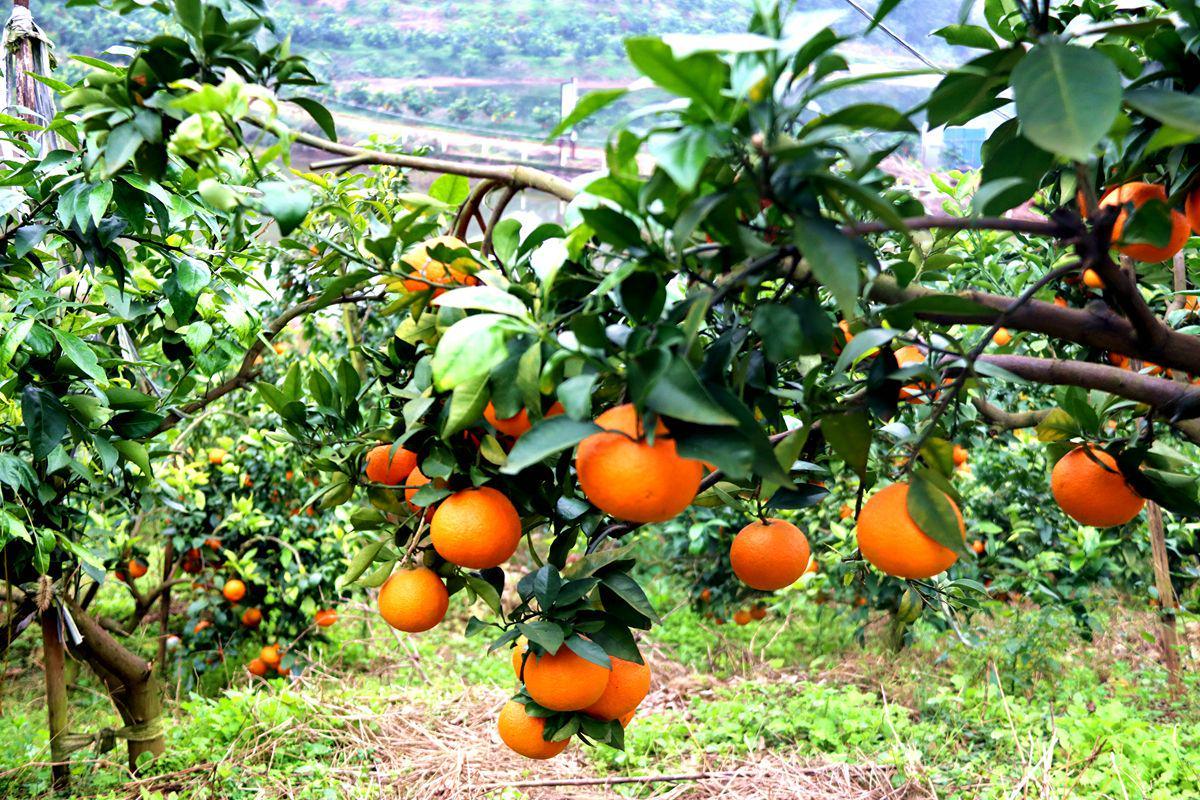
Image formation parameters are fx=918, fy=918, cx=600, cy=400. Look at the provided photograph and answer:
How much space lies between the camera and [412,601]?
2.56 feet

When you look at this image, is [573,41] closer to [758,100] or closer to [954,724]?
[954,724]

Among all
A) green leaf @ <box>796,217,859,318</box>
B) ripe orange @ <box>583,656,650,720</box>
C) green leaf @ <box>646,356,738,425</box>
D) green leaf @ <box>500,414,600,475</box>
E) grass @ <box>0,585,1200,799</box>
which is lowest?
grass @ <box>0,585,1200,799</box>

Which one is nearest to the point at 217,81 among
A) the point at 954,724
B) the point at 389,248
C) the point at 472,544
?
the point at 389,248

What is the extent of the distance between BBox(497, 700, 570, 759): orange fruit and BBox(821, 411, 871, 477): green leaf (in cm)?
39

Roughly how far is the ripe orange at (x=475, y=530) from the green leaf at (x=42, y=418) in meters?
0.77

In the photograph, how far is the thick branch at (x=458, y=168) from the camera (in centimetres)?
63

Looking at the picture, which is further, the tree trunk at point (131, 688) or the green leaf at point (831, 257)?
the tree trunk at point (131, 688)

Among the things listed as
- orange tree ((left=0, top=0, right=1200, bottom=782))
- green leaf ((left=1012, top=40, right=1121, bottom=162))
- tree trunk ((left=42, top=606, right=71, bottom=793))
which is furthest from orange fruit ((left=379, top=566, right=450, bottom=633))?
tree trunk ((left=42, top=606, right=71, bottom=793))

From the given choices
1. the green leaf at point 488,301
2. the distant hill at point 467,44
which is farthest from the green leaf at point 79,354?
the distant hill at point 467,44

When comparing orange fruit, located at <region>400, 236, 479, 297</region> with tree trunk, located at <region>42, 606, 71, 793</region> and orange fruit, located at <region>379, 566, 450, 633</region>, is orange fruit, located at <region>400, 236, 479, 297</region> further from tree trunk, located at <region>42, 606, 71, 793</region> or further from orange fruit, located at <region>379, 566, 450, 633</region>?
tree trunk, located at <region>42, 606, 71, 793</region>

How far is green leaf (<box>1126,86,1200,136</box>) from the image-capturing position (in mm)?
475

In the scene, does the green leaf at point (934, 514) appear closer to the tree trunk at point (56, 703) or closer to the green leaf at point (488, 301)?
the green leaf at point (488, 301)

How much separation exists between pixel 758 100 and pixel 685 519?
2.82 m

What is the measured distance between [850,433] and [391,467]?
42cm
